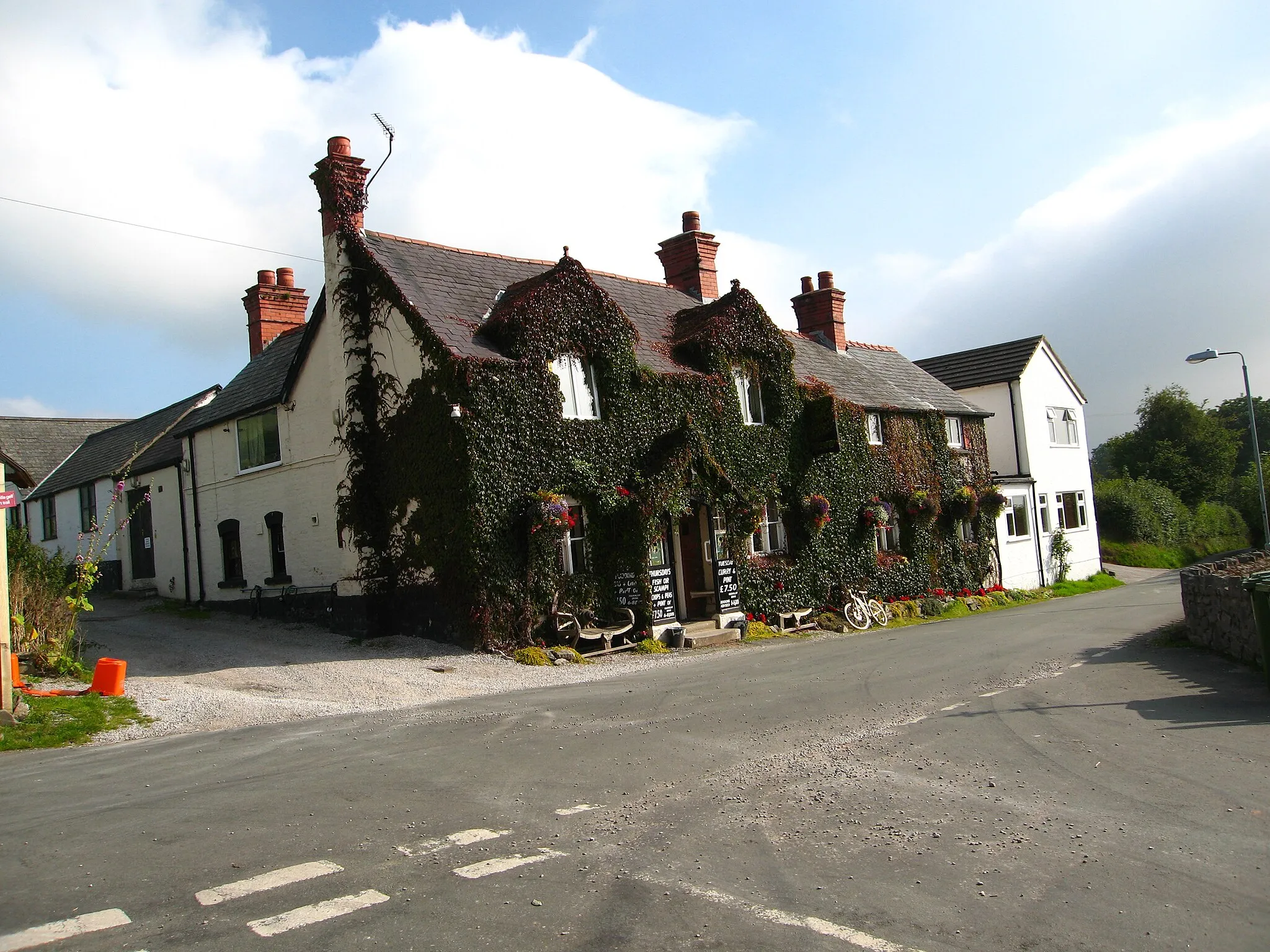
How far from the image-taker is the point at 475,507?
1697 cm

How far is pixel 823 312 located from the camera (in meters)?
30.5

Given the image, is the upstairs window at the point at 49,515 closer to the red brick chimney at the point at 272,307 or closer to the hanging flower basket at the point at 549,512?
the red brick chimney at the point at 272,307

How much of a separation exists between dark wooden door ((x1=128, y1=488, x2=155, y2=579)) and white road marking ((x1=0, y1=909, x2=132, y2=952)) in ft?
82.6

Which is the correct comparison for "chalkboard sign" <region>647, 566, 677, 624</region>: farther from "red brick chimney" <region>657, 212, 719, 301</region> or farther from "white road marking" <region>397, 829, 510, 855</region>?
"white road marking" <region>397, 829, 510, 855</region>

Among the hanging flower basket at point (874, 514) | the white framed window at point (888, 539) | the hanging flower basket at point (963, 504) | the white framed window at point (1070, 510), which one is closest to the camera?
the hanging flower basket at point (874, 514)

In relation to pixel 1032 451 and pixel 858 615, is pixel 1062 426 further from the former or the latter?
pixel 858 615

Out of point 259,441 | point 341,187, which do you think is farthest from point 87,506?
point 341,187

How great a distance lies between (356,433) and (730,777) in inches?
543

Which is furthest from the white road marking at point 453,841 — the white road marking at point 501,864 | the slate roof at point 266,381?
the slate roof at point 266,381

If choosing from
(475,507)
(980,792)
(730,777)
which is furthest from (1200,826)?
(475,507)

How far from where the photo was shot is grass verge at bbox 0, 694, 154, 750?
10438 mm

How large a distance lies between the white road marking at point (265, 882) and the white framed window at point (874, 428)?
75.1 feet

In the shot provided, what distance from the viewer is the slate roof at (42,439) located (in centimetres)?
3600

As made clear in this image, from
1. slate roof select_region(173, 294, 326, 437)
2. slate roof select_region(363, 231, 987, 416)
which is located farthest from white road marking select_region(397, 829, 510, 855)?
slate roof select_region(173, 294, 326, 437)
